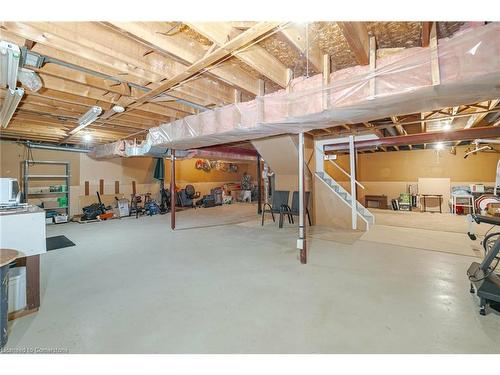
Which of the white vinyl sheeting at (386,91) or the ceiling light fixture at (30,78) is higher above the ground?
the ceiling light fixture at (30,78)

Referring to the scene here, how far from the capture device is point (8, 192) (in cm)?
250

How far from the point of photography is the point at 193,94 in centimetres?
299

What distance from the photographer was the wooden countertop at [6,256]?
1.47m

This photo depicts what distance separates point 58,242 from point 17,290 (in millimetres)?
2766

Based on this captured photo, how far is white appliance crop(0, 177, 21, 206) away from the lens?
2.47 m


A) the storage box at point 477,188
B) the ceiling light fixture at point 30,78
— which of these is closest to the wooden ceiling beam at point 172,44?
the ceiling light fixture at point 30,78

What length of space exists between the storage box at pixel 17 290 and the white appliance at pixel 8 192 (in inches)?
40.5

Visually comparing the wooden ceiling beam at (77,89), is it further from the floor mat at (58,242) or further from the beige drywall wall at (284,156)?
the floor mat at (58,242)

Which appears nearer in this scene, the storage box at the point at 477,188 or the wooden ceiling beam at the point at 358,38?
the wooden ceiling beam at the point at 358,38

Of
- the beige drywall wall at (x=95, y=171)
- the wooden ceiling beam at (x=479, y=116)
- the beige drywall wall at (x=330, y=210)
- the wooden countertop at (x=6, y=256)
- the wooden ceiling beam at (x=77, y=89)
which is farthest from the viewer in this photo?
the beige drywall wall at (x=95, y=171)

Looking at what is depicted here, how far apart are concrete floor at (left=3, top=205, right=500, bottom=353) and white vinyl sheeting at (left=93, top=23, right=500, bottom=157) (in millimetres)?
1807
